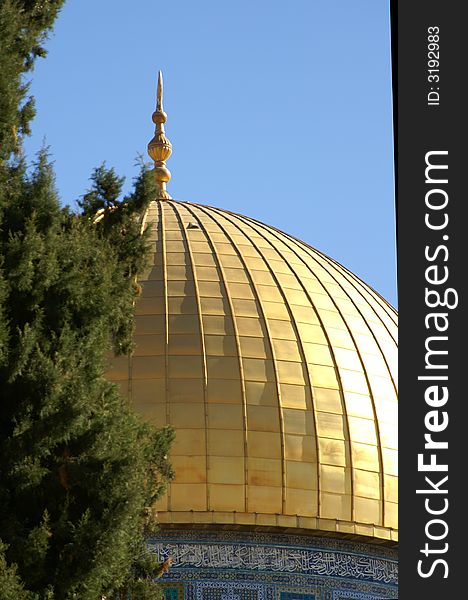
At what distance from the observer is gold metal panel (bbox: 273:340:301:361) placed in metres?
18.3

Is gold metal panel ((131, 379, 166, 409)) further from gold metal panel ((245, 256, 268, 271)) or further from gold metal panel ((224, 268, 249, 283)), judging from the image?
gold metal panel ((245, 256, 268, 271))

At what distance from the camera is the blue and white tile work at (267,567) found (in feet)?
58.2

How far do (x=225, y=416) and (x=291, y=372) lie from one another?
3.10ft

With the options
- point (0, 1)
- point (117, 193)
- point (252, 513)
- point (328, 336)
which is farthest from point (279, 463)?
point (0, 1)

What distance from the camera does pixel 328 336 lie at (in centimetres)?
1895

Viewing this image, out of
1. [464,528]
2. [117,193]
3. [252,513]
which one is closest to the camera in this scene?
[464,528]

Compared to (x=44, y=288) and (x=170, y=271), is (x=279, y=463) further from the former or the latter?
(x=44, y=288)

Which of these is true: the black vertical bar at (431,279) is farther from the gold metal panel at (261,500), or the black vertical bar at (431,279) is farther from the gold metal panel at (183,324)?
the gold metal panel at (183,324)

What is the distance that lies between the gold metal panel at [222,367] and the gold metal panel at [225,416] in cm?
34

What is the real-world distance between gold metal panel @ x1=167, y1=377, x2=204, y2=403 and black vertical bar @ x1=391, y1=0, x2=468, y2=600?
10.5m

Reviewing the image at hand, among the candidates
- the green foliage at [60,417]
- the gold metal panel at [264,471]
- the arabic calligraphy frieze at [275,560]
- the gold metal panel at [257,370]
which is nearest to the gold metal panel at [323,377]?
the gold metal panel at [257,370]

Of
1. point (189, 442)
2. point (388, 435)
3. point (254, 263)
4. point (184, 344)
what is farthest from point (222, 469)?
point (254, 263)

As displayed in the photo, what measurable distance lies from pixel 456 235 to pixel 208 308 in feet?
37.3

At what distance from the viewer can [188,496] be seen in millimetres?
17531
